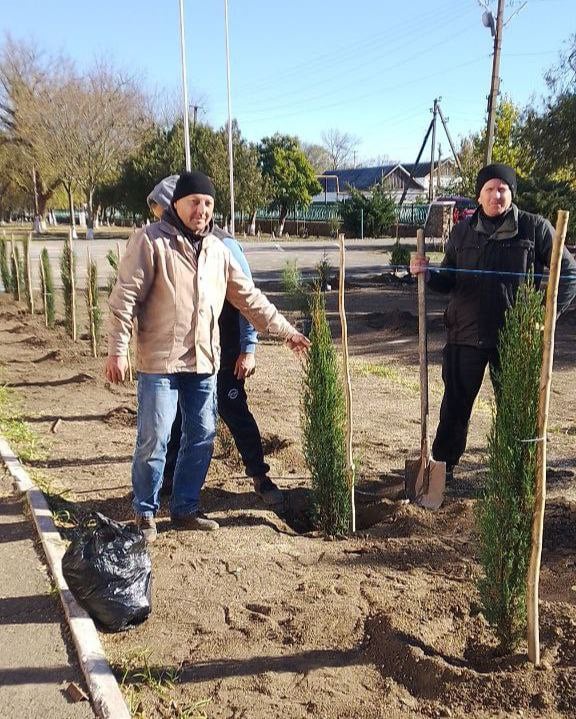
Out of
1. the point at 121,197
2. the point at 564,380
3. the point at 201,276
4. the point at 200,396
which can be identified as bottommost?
the point at 564,380

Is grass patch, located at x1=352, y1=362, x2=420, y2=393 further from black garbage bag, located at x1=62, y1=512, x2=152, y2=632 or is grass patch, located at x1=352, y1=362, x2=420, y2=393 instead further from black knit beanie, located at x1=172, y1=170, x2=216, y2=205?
black garbage bag, located at x1=62, y1=512, x2=152, y2=632

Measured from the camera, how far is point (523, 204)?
21.8 metres

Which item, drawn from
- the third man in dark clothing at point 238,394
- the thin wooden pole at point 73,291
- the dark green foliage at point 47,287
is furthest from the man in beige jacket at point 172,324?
the dark green foliage at point 47,287

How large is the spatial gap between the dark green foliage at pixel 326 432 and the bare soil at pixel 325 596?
17 centimetres

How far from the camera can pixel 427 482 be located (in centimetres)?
436

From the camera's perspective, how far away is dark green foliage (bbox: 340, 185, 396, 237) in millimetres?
42281

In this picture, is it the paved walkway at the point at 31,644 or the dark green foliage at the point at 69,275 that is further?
the dark green foliage at the point at 69,275

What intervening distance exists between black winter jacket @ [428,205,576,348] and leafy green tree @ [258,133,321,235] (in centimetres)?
4331

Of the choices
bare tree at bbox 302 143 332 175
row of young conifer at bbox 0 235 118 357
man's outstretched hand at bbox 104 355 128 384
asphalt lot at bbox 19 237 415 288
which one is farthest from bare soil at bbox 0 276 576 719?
bare tree at bbox 302 143 332 175

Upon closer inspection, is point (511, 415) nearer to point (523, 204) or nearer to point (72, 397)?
point (72, 397)

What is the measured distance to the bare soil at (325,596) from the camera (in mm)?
2590

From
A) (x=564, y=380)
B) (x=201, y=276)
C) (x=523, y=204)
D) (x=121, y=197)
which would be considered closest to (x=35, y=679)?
(x=201, y=276)

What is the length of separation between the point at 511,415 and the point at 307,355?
5.30 ft

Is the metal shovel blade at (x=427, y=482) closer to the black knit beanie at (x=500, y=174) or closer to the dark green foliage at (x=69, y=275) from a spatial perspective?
the black knit beanie at (x=500, y=174)
